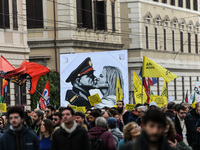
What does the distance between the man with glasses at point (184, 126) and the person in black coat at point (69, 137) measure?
5492 mm

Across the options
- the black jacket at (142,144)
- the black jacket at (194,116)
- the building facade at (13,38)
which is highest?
the building facade at (13,38)

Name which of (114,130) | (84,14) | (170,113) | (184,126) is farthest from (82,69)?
(114,130)

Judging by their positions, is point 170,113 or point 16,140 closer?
point 16,140

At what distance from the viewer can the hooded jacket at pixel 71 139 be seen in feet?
33.7

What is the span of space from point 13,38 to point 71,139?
75.1 feet

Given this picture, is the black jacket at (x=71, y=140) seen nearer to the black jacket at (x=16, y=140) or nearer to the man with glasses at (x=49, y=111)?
the black jacket at (x=16, y=140)

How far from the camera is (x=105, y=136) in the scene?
12.1 meters

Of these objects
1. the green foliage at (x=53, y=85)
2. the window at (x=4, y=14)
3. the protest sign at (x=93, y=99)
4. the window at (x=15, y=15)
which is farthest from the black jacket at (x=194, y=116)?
the green foliage at (x=53, y=85)

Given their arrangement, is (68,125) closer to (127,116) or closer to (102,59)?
(127,116)

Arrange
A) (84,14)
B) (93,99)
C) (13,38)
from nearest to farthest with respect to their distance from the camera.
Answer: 1. (93,99)
2. (13,38)
3. (84,14)

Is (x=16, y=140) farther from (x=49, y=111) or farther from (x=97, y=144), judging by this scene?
(x=49, y=111)

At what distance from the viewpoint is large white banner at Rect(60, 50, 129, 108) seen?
30.1m

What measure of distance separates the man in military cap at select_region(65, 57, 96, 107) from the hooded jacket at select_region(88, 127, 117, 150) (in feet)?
58.1

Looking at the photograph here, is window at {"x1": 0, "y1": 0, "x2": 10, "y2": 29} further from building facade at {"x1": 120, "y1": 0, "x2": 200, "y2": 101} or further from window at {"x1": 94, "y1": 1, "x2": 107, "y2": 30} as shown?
building facade at {"x1": 120, "y1": 0, "x2": 200, "y2": 101}
